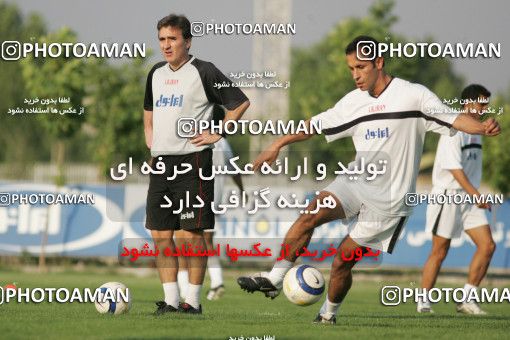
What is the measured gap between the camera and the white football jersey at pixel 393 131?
9352mm

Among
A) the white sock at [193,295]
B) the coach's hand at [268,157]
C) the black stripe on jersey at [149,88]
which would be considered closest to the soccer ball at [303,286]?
the coach's hand at [268,157]

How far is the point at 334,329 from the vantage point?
8.85 metres

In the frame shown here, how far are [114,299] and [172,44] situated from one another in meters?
2.54

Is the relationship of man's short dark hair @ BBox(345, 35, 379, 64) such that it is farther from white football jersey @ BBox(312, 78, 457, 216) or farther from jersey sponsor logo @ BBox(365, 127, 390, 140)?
jersey sponsor logo @ BBox(365, 127, 390, 140)

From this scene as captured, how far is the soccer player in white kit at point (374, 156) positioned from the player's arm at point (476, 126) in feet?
0.04

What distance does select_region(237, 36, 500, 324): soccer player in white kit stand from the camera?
9352 mm

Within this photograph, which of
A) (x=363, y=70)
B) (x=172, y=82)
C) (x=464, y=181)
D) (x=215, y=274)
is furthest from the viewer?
(x=215, y=274)

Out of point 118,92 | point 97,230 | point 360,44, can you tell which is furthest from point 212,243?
point 118,92

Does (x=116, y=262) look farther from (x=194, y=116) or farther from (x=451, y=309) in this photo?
(x=194, y=116)

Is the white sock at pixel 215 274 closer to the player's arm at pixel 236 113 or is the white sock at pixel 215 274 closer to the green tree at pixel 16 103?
the green tree at pixel 16 103

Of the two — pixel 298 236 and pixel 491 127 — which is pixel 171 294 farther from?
pixel 491 127

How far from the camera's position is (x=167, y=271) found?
9961mm

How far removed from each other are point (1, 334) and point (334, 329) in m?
2.86

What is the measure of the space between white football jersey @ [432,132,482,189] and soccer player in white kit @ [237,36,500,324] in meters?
3.56
